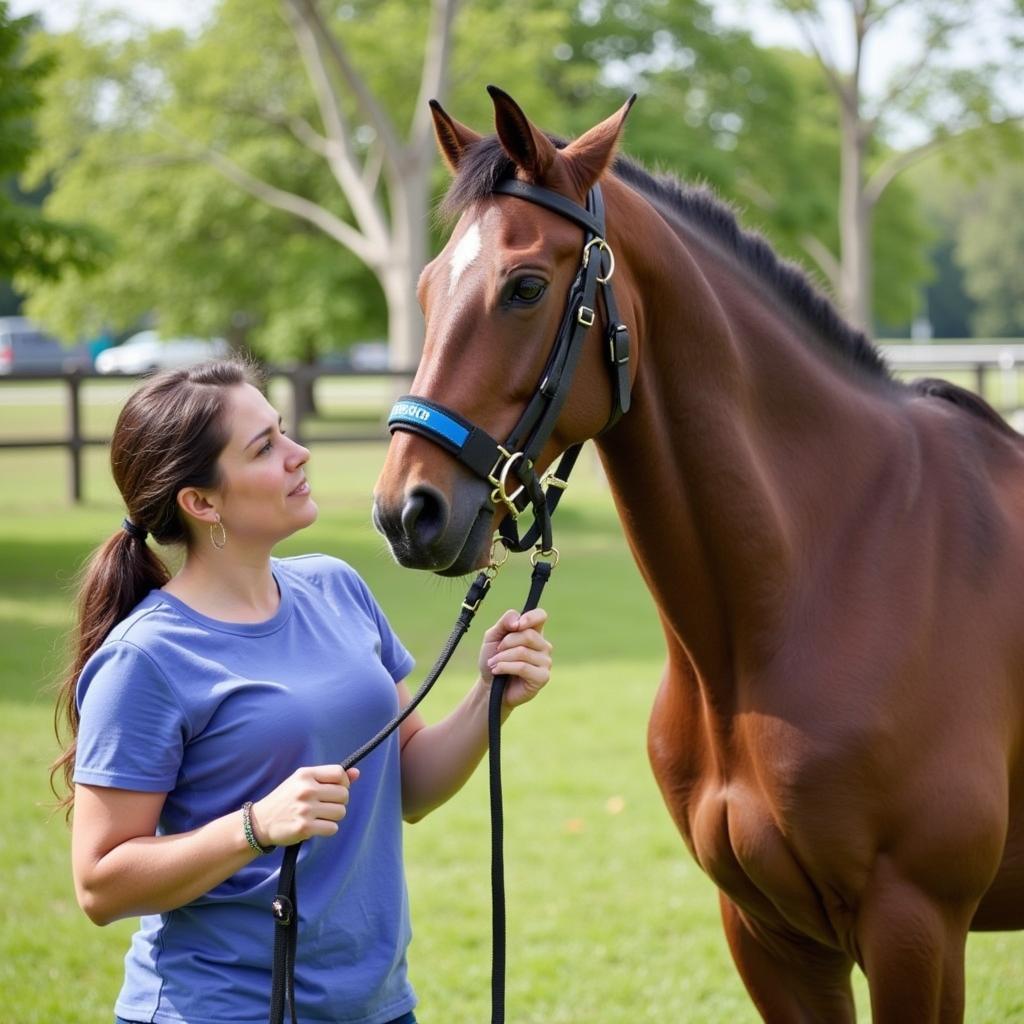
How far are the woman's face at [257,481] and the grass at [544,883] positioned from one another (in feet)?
0.62

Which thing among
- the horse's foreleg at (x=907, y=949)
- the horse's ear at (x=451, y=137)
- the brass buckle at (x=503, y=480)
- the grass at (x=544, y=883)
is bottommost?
the grass at (x=544, y=883)

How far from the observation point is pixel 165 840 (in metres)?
2.12

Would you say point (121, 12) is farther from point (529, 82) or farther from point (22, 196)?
point (22, 196)

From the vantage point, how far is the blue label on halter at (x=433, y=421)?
6.98 feet

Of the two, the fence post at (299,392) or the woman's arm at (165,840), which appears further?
the fence post at (299,392)

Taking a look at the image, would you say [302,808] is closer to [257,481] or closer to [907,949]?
[257,481]

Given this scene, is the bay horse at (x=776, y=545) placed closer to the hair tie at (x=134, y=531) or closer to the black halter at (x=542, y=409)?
the black halter at (x=542, y=409)

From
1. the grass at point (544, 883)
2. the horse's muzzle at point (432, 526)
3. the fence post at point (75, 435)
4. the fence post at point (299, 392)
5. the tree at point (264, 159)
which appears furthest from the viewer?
the tree at point (264, 159)

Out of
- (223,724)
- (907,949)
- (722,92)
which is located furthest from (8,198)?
(722,92)

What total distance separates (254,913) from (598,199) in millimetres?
1425

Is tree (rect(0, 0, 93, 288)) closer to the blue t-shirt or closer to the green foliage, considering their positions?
Answer: the blue t-shirt

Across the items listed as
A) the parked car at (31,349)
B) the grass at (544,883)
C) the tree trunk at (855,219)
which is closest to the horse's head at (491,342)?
the grass at (544,883)

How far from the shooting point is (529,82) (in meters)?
23.1

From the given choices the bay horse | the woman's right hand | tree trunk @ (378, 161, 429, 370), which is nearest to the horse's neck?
the bay horse
